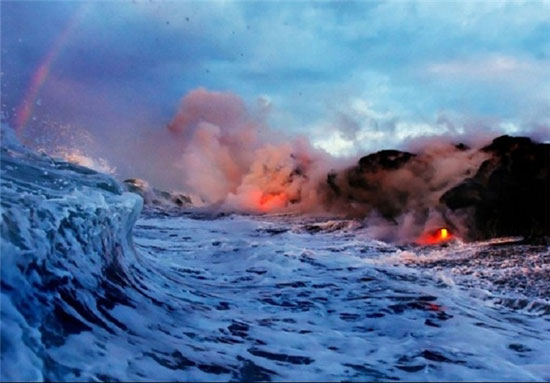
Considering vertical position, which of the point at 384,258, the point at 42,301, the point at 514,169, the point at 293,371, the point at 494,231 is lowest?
the point at 293,371

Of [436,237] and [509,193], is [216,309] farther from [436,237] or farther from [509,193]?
[509,193]

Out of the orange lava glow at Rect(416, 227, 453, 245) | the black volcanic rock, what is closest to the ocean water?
the orange lava glow at Rect(416, 227, 453, 245)

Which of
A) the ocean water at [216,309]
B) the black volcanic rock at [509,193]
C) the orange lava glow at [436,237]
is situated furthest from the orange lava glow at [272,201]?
the ocean water at [216,309]

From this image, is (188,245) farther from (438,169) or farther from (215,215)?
(215,215)

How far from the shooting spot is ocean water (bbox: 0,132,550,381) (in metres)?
4.41

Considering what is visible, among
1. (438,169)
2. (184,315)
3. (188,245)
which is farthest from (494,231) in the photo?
(184,315)

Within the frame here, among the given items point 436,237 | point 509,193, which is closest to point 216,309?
point 436,237

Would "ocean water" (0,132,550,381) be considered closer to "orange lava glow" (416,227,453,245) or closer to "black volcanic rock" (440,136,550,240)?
"orange lava glow" (416,227,453,245)

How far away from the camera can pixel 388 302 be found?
7598 mm

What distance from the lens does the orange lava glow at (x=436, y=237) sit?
51.2ft

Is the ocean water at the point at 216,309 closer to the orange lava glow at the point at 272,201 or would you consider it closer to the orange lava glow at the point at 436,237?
the orange lava glow at the point at 436,237

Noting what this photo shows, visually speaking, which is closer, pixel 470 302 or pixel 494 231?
pixel 470 302

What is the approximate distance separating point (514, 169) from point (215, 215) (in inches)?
532

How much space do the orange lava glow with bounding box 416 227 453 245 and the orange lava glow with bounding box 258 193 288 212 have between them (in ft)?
52.7
